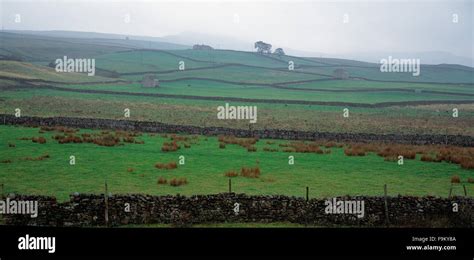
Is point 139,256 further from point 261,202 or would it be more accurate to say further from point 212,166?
point 212,166

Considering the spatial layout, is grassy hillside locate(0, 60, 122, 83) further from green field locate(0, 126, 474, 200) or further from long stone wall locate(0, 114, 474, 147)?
green field locate(0, 126, 474, 200)

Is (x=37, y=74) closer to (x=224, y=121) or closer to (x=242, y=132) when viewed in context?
(x=224, y=121)

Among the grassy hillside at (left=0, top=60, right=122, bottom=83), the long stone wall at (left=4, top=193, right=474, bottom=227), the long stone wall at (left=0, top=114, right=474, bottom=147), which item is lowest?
the long stone wall at (left=4, top=193, right=474, bottom=227)

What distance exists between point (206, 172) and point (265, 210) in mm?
7584

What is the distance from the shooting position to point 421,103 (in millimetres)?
77312

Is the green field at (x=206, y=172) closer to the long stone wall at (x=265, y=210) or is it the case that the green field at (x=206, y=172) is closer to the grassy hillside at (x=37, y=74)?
the long stone wall at (x=265, y=210)

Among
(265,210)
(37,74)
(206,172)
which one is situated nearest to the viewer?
(265,210)

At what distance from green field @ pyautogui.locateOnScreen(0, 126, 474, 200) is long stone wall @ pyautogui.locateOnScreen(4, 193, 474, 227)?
A: 8.97ft

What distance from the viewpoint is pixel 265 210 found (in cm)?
1858

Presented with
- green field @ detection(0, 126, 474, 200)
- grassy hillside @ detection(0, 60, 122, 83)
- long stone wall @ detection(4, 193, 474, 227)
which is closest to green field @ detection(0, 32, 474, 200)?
green field @ detection(0, 126, 474, 200)

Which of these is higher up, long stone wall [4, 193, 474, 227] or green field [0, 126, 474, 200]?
green field [0, 126, 474, 200]

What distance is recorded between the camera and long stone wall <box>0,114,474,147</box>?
3997cm

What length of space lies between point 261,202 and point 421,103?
65.7m

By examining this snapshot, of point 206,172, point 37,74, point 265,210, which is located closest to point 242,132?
point 206,172
